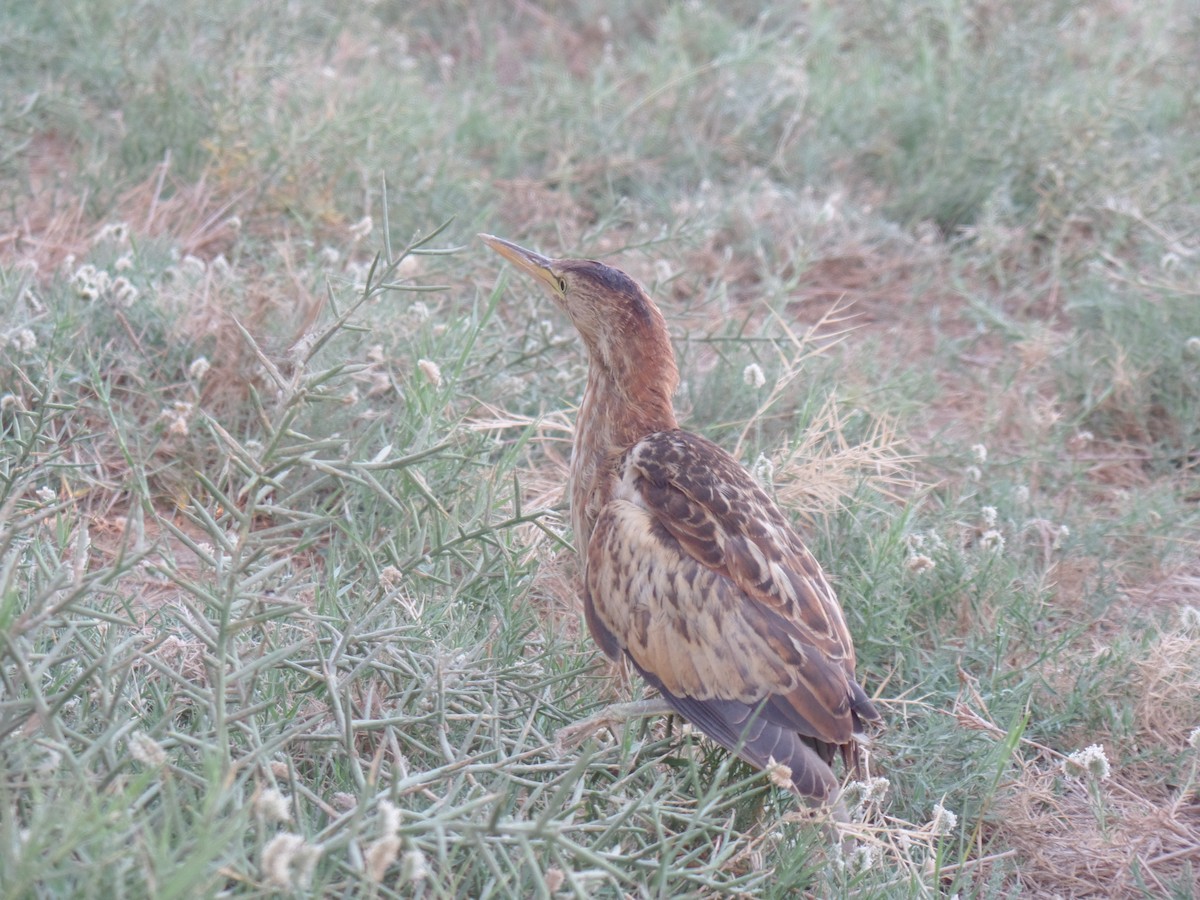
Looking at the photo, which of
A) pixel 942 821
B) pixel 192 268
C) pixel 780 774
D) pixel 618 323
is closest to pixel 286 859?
pixel 780 774

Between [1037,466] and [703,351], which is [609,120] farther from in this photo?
[1037,466]

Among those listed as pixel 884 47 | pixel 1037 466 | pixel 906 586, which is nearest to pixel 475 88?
pixel 884 47

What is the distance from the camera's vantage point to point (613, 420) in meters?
4.05

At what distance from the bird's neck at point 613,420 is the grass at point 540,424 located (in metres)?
0.22

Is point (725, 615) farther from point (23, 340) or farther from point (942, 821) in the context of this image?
point (23, 340)

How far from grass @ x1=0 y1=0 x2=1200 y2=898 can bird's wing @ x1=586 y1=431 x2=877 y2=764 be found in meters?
0.19

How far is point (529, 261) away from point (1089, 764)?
2.20 metres

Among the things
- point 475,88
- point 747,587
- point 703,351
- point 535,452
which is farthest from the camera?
point 475,88

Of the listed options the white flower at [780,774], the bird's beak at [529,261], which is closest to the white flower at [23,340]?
the bird's beak at [529,261]

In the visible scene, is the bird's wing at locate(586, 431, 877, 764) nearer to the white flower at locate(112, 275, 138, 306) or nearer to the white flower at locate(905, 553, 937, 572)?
the white flower at locate(905, 553, 937, 572)

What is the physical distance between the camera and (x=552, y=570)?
432 cm

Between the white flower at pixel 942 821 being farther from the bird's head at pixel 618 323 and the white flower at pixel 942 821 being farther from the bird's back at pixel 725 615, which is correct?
the bird's head at pixel 618 323

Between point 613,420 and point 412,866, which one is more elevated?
point 412,866

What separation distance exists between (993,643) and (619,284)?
5.18ft
